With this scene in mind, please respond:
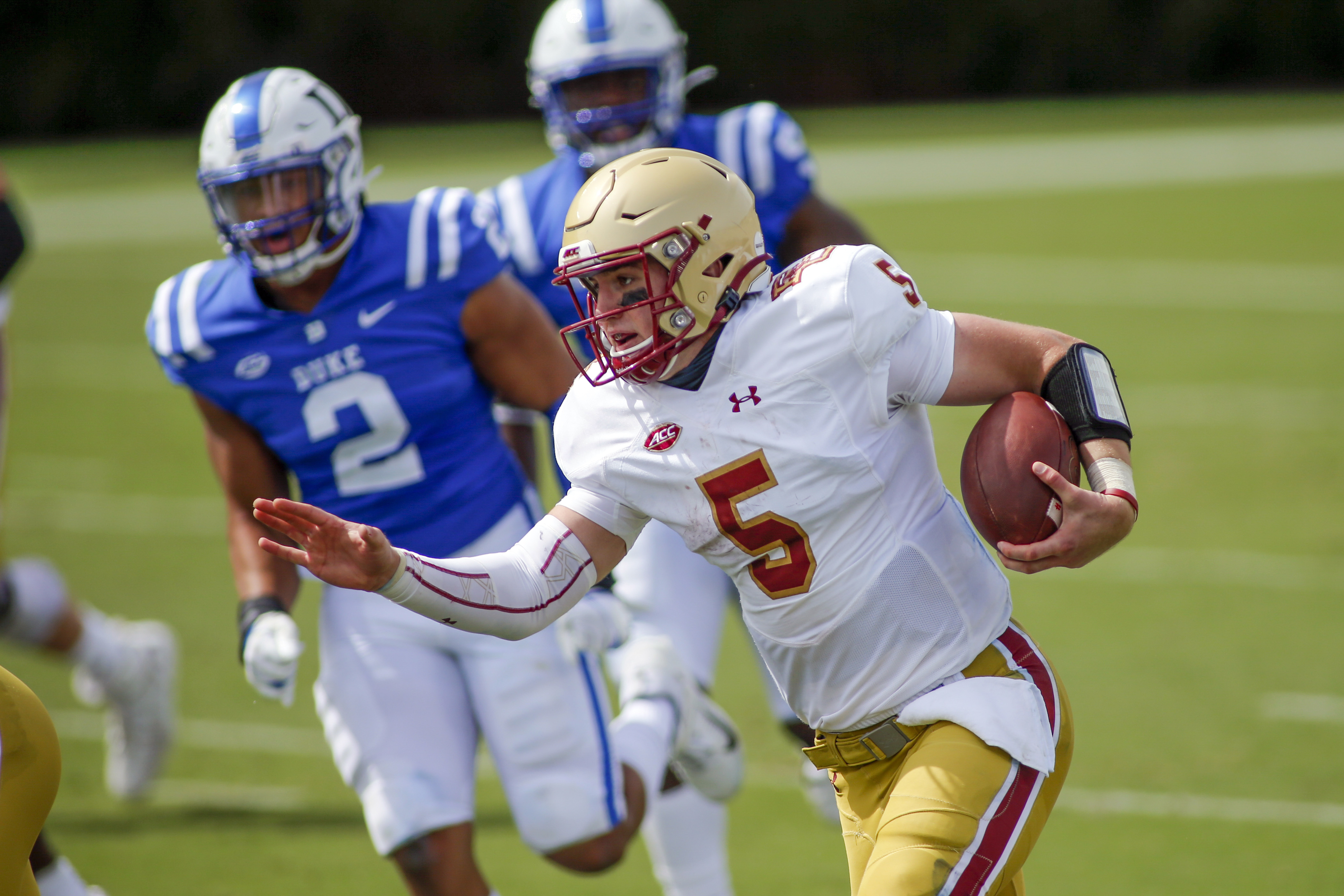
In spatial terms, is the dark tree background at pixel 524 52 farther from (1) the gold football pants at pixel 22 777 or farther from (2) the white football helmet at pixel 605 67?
(1) the gold football pants at pixel 22 777

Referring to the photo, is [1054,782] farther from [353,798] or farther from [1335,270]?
[1335,270]

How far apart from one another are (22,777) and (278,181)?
151cm

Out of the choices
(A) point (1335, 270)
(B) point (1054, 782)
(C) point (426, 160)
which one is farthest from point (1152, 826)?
(C) point (426, 160)

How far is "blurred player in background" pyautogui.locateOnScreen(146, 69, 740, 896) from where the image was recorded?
3455mm

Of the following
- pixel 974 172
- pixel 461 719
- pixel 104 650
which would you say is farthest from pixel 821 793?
pixel 974 172

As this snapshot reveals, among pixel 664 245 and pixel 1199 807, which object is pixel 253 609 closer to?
pixel 664 245

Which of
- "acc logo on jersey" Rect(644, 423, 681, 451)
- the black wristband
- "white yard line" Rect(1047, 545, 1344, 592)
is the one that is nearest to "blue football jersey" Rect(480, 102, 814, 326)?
the black wristband

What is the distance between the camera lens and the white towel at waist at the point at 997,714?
2.58 m

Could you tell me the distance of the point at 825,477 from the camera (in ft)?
8.45

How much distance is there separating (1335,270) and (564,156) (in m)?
9.04

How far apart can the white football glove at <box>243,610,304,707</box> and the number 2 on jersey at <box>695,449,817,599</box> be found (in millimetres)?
1131

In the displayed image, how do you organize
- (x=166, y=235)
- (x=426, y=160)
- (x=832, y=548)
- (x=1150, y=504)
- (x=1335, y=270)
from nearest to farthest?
(x=832, y=548), (x=1150, y=504), (x=1335, y=270), (x=166, y=235), (x=426, y=160)

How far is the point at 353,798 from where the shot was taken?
201 inches

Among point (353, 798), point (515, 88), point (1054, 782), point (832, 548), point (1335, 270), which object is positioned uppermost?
point (832, 548)
